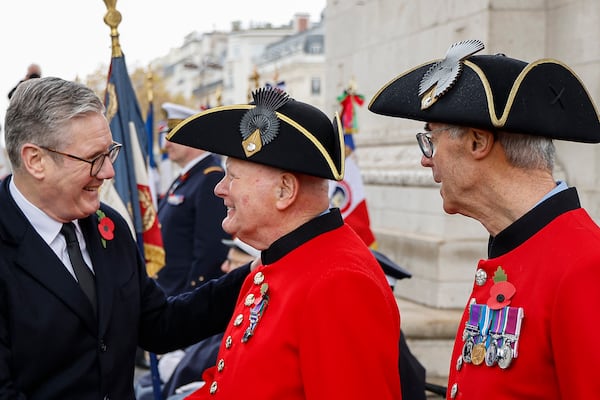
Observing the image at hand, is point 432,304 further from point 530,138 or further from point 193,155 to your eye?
point 530,138

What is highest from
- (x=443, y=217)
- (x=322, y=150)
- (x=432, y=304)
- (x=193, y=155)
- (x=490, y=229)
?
(x=322, y=150)

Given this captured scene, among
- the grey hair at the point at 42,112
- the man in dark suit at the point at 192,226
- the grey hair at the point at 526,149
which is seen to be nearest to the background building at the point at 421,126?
the man in dark suit at the point at 192,226

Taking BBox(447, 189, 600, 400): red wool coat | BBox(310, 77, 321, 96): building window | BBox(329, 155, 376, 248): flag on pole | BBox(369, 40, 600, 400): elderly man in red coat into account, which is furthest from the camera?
BBox(310, 77, 321, 96): building window

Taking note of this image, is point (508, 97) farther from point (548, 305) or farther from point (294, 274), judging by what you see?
point (294, 274)

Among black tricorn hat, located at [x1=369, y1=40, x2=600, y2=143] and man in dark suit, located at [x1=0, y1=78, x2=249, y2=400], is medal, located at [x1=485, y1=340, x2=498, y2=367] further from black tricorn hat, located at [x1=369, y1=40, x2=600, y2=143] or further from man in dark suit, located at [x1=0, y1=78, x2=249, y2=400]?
man in dark suit, located at [x1=0, y1=78, x2=249, y2=400]

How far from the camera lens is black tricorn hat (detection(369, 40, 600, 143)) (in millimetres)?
2438

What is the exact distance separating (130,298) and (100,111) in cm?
66

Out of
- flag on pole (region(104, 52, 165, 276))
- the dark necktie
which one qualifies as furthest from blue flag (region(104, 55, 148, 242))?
the dark necktie

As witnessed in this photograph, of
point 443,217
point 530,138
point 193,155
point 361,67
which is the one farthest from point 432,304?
point 530,138

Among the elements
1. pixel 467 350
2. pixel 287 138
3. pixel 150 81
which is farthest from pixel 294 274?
pixel 150 81

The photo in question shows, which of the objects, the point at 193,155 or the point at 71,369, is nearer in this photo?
the point at 71,369

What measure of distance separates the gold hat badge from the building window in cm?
7446

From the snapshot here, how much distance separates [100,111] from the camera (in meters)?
3.06

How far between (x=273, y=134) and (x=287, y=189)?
178 millimetres
